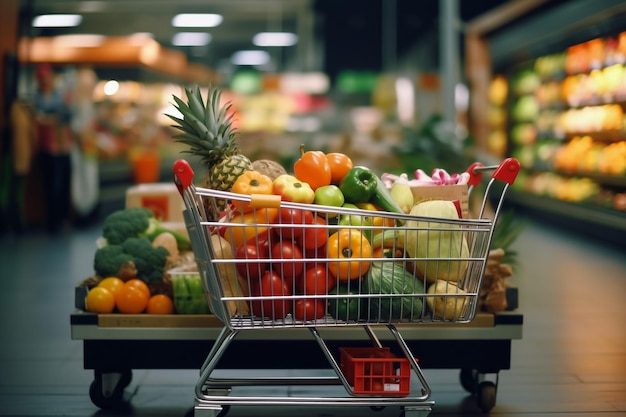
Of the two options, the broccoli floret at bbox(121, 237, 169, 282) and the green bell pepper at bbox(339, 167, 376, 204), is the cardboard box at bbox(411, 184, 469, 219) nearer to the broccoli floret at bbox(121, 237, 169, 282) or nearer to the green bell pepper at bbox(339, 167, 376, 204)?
the green bell pepper at bbox(339, 167, 376, 204)

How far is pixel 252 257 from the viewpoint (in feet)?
9.20

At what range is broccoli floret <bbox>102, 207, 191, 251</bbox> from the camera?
379 cm

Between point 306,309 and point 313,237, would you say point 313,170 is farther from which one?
point 306,309

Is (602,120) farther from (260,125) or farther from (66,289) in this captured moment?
(260,125)

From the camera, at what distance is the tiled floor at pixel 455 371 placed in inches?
142

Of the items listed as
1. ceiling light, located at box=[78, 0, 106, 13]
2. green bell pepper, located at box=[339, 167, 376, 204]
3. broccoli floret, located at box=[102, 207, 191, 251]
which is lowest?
broccoli floret, located at box=[102, 207, 191, 251]

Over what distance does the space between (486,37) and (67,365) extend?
12.8 meters

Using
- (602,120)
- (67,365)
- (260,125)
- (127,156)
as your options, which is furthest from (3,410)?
(260,125)

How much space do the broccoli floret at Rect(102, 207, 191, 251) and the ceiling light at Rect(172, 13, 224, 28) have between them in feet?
52.0

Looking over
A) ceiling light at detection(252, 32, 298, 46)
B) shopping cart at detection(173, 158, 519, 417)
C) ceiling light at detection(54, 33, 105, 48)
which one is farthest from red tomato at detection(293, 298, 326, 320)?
ceiling light at detection(252, 32, 298, 46)

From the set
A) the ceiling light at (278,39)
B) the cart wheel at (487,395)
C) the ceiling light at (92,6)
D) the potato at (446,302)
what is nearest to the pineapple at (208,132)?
the potato at (446,302)

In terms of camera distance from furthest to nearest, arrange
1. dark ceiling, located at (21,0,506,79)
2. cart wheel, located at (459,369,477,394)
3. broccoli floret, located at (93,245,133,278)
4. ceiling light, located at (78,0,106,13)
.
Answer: dark ceiling, located at (21,0,506,79)
ceiling light, located at (78,0,106,13)
cart wheel, located at (459,369,477,394)
broccoli floret, located at (93,245,133,278)

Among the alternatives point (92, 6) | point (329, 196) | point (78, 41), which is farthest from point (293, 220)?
point (92, 6)

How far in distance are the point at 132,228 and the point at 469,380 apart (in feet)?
5.29
